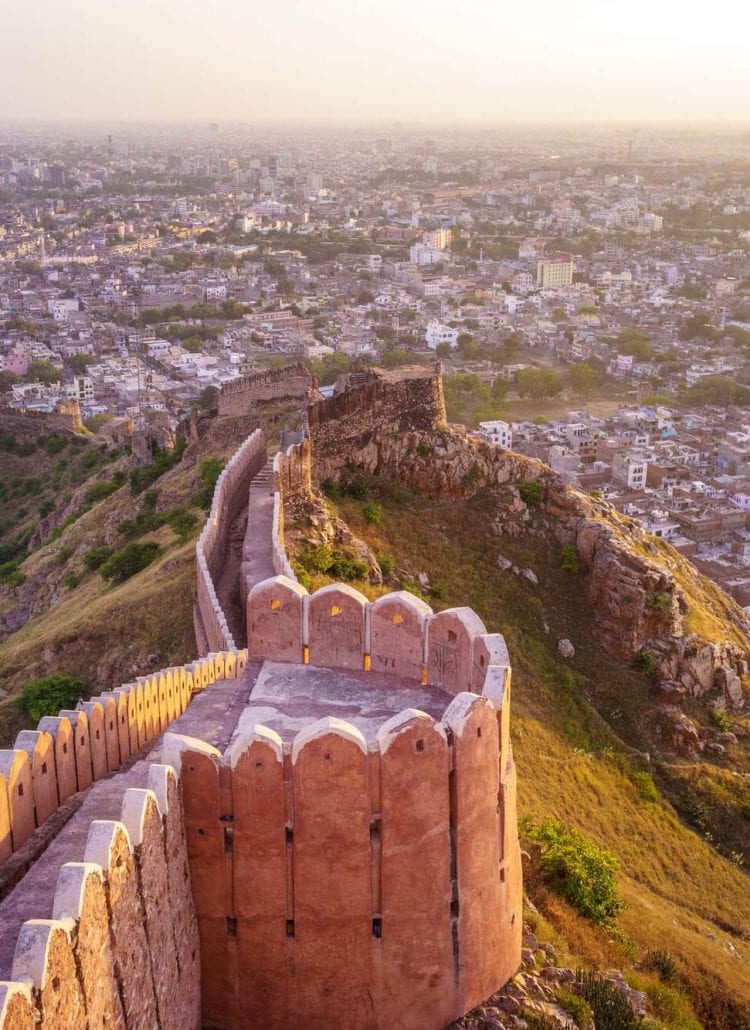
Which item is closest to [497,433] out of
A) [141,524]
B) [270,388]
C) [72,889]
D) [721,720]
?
[270,388]

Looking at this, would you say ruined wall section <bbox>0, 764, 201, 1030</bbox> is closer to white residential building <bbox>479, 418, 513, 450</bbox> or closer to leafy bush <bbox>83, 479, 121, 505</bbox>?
leafy bush <bbox>83, 479, 121, 505</bbox>

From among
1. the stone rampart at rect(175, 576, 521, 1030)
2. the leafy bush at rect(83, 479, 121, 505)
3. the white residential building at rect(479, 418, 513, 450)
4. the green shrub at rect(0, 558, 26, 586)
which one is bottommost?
the white residential building at rect(479, 418, 513, 450)

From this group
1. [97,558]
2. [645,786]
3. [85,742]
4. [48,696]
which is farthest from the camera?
[97,558]

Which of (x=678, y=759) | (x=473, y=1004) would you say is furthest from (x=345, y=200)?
(x=473, y=1004)

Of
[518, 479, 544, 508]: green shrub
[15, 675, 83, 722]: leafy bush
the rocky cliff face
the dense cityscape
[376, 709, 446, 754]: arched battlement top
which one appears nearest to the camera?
[376, 709, 446, 754]: arched battlement top

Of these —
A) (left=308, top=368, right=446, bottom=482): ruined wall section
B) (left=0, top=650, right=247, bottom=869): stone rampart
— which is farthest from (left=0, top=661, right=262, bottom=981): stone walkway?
(left=308, top=368, right=446, bottom=482): ruined wall section

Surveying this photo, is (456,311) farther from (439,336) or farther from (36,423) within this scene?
(36,423)

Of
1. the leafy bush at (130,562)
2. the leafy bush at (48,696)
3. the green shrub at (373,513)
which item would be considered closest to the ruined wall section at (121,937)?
the leafy bush at (48,696)
